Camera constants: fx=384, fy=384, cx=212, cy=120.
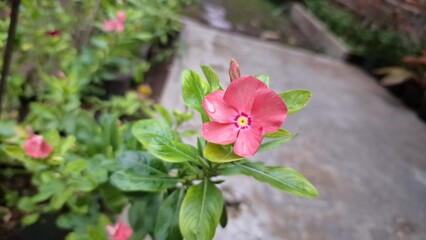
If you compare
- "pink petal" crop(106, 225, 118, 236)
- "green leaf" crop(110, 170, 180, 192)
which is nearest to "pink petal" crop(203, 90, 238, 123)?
"green leaf" crop(110, 170, 180, 192)

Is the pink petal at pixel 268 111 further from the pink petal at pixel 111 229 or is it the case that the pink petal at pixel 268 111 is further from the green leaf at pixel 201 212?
the pink petal at pixel 111 229

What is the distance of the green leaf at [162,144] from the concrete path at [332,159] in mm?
682

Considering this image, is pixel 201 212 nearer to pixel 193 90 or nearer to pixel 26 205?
pixel 193 90

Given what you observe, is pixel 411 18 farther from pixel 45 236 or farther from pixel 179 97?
pixel 45 236

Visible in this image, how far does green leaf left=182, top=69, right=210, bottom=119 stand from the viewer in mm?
856

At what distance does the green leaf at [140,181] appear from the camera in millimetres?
901

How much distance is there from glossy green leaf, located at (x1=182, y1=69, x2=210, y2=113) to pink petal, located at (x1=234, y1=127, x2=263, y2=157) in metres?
0.17

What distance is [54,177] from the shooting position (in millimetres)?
1247

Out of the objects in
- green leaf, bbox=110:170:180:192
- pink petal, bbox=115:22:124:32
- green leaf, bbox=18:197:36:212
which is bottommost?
green leaf, bbox=18:197:36:212

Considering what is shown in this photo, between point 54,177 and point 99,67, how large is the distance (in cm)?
82

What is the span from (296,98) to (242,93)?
0.48 ft

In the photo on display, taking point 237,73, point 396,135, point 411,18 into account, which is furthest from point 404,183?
point 411,18

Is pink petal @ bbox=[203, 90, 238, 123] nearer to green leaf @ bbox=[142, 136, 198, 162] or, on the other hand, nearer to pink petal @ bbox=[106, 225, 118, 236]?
green leaf @ bbox=[142, 136, 198, 162]

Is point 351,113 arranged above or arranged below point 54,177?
below
